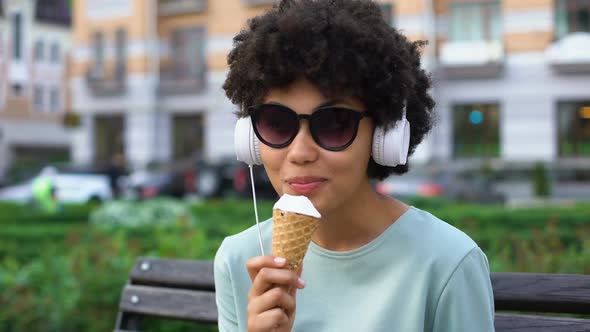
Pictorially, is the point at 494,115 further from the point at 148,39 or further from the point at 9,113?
the point at 9,113

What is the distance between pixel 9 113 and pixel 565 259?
1584 inches

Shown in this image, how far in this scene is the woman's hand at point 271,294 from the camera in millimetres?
1670

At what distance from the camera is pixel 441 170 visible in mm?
24906

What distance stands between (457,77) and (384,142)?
24487mm

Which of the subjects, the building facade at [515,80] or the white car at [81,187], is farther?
the building facade at [515,80]

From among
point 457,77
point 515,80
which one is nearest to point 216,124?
point 457,77

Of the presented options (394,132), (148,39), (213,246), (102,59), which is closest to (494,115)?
(148,39)

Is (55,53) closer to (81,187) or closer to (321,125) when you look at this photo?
(81,187)

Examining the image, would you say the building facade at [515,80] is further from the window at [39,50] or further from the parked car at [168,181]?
the window at [39,50]

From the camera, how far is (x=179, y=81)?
3042 cm

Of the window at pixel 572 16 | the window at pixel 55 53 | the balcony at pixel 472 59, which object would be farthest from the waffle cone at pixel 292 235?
the window at pixel 55 53

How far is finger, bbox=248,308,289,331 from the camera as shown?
1696 millimetres

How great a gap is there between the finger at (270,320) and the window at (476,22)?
25514 millimetres

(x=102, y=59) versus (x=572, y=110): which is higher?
(x=102, y=59)
